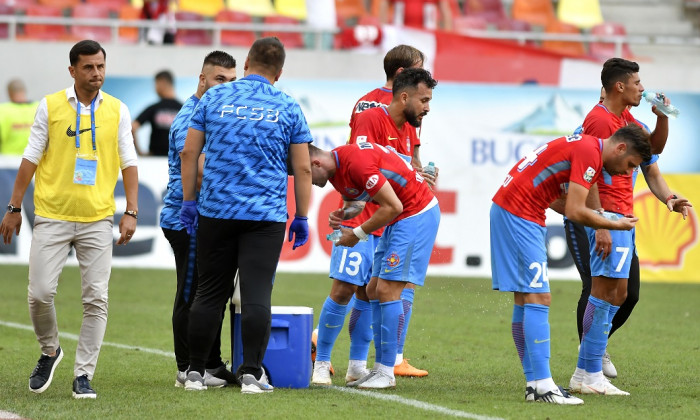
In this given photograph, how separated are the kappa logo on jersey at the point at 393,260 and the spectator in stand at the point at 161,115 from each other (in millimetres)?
8905

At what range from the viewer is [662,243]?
51.0 feet

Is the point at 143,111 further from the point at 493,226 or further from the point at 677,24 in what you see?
the point at 677,24

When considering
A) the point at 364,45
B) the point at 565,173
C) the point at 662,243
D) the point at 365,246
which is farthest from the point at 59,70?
the point at 565,173

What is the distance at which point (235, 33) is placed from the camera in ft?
66.4

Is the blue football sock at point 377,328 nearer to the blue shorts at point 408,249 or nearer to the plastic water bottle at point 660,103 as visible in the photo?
the blue shorts at point 408,249

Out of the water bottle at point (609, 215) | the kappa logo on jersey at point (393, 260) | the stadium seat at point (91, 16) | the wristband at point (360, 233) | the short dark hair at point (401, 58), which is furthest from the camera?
the stadium seat at point (91, 16)

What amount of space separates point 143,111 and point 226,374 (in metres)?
8.98

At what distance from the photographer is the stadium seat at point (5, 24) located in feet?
65.9

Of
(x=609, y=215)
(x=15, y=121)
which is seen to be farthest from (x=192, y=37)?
(x=609, y=215)

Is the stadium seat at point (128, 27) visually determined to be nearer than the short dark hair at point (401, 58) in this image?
No

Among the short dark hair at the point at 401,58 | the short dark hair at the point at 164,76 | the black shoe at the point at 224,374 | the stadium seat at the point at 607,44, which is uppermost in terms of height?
the stadium seat at the point at 607,44

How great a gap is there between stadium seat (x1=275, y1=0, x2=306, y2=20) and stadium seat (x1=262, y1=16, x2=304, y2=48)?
1.11 ft

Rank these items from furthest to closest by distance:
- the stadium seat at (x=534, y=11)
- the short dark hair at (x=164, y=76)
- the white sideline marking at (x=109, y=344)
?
the stadium seat at (x=534, y=11), the short dark hair at (x=164, y=76), the white sideline marking at (x=109, y=344)

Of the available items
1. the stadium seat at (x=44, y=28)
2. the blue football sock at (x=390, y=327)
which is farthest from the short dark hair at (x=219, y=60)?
the stadium seat at (x=44, y=28)
